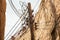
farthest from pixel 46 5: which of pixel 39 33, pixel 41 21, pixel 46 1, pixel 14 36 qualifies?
pixel 14 36

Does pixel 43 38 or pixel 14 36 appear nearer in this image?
pixel 43 38

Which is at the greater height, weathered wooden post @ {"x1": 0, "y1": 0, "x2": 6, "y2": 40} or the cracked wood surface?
weathered wooden post @ {"x1": 0, "y1": 0, "x2": 6, "y2": 40}

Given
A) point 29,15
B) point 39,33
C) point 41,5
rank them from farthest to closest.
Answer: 1. point 41,5
2. point 39,33
3. point 29,15

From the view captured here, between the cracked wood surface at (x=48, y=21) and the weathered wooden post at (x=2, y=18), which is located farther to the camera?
the cracked wood surface at (x=48, y=21)

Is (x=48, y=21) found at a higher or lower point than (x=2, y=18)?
lower

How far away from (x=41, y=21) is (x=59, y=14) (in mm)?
3677

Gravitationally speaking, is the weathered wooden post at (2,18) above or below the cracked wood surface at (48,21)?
above

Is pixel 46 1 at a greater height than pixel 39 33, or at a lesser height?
greater

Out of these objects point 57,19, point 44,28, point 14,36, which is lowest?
point 14,36

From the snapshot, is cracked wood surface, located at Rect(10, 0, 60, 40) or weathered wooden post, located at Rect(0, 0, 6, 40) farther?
cracked wood surface, located at Rect(10, 0, 60, 40)

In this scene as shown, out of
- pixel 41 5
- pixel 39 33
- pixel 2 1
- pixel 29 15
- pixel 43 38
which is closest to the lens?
pixel 2 1

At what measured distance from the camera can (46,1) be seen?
59.9 feet

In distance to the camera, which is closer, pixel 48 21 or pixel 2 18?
pixel 2 18

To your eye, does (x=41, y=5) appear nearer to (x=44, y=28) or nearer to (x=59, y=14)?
(x=44, y=28)
